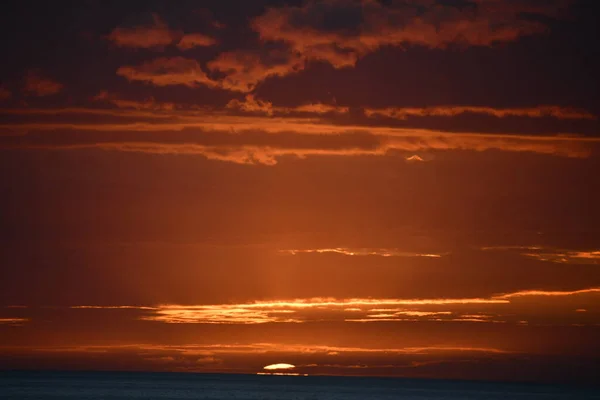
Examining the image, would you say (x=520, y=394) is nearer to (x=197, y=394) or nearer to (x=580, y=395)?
(x=580, y=395)

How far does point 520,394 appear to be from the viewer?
427ft

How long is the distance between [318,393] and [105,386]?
26.0 metres

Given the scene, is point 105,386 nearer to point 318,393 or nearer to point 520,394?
point 318,393

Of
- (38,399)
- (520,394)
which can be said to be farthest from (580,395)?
(38,399)

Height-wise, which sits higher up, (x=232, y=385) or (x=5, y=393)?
(x=232, y=385)

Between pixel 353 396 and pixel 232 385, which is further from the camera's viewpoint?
pixel 232 385

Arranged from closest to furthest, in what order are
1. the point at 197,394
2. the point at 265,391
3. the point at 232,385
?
the point at 197,394, the point at 265,391, the point at 232,385

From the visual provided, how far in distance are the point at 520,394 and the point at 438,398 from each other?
9.22 m

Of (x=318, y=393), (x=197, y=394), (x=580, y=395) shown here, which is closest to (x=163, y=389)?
(x=197, y=394)

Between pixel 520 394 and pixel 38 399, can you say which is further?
pixel 520 394

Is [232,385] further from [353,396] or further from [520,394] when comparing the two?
[520,394]

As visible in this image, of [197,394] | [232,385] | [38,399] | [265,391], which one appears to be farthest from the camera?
[232,385]

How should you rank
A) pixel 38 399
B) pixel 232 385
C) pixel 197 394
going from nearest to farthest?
pixel 38 399 < pixel 197 394 < pixel 232 385

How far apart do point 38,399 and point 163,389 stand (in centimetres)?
2549
